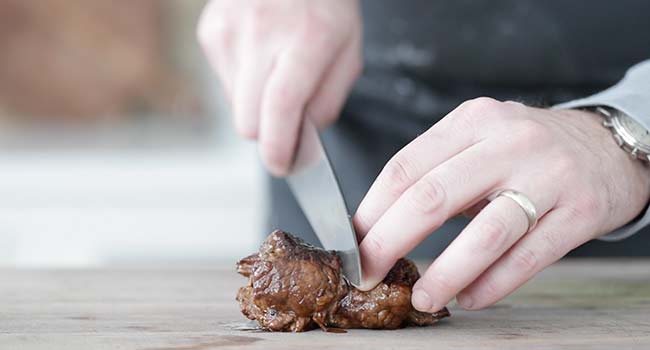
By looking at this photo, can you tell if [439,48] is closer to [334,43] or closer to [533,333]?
[334,43]

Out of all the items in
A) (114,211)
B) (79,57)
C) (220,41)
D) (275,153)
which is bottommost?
(275,153)

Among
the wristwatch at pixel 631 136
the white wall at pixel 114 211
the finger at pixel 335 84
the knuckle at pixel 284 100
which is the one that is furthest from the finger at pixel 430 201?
the white wall at pixel 114 211

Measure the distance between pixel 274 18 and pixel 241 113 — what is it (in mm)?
200

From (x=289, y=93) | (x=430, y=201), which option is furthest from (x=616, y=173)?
(x=289, y=93)

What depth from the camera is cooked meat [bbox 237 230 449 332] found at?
1179 mm

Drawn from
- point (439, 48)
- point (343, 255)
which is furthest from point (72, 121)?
point (343, 255)

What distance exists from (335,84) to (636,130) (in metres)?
0.75

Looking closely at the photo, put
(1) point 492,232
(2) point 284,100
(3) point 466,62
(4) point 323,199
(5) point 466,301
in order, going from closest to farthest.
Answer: (1) point 492,232 → (5) point 466,301 → (4) point 323,199 → (2) point 284,100 → (3) point 466,62

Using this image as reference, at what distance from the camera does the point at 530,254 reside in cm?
116

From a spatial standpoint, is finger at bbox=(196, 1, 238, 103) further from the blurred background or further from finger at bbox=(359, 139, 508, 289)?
the blurred background

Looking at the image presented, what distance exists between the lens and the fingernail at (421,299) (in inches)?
44.8

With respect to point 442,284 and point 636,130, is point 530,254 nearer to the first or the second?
point 442,284

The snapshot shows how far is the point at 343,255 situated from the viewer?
1211 millimetres

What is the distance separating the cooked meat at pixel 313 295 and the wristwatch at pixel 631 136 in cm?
36
